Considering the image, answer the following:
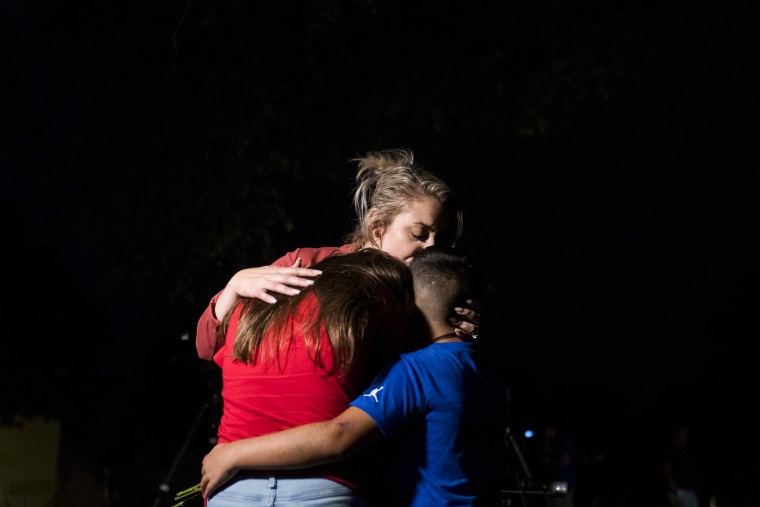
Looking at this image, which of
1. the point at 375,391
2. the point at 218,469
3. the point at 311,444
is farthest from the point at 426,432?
the point at 218,469

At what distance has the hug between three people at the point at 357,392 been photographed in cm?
221

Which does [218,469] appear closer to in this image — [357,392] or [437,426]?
[357,392]

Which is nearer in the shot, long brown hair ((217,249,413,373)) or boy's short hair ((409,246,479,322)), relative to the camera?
long brown hair ((217,249,413,373))

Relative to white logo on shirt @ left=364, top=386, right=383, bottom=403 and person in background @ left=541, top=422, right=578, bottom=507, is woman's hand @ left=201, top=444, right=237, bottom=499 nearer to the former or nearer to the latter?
white logo on shirt @ left=364, top=386, right=383, bottom=403

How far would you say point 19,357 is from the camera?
2723 centimetres

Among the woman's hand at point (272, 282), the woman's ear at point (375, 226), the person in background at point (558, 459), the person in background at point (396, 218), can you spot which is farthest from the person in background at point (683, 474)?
the woman's hand at point (272, 282)

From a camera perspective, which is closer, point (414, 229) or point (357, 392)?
point (357, 392)

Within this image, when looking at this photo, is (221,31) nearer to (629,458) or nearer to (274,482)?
(274,482)

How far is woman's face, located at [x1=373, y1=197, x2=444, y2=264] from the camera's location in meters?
3.38

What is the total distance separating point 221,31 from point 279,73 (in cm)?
69

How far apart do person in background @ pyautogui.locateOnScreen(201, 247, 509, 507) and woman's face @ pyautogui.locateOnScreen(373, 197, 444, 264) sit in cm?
86

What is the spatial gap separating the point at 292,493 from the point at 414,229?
138 cm

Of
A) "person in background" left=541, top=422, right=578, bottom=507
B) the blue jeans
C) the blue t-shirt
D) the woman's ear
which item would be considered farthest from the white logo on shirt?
"person in background" left=541, top=422, right=578, bottom=507

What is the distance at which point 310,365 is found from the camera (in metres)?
2.22
